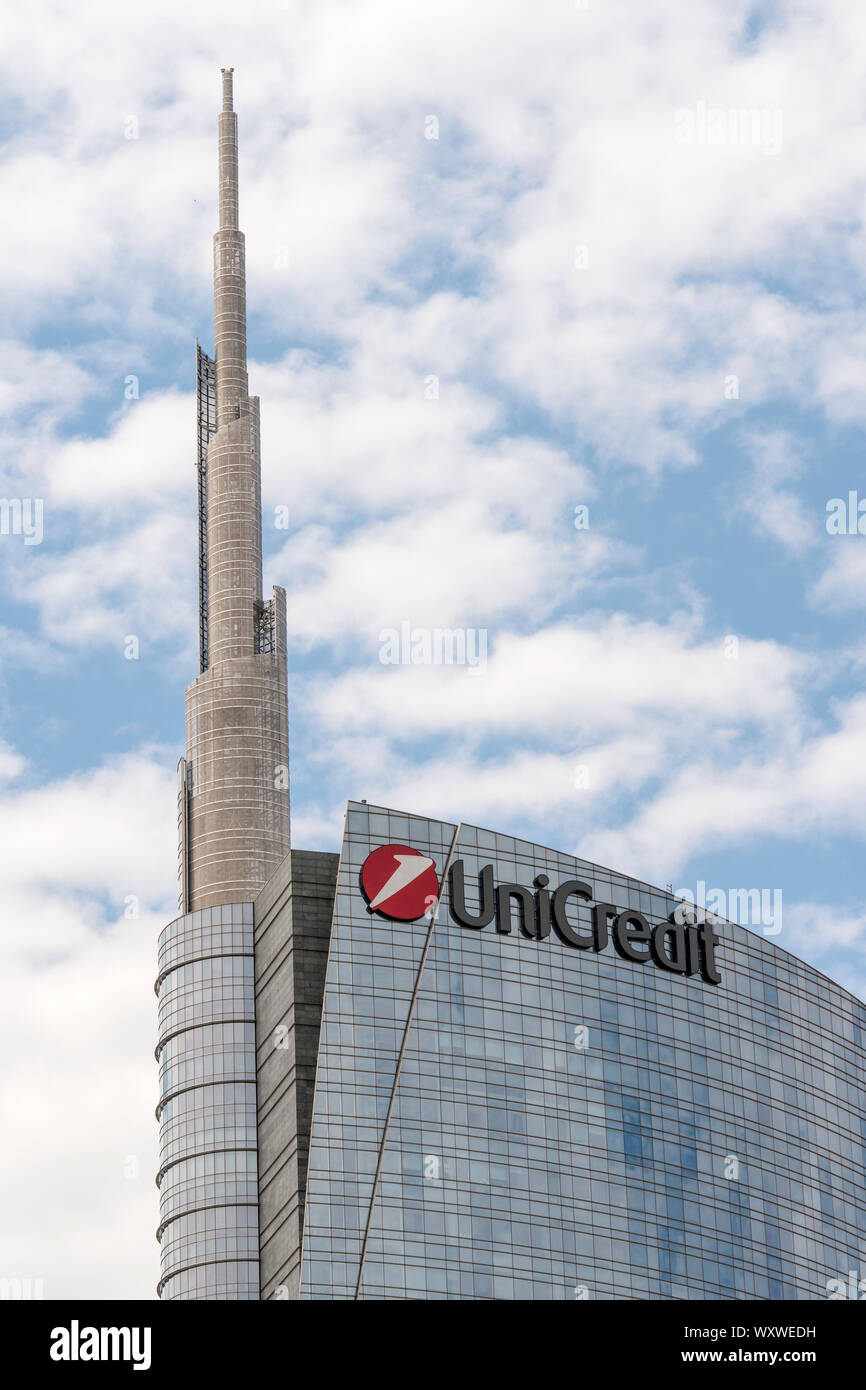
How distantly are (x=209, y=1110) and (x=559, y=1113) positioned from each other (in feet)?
89.2

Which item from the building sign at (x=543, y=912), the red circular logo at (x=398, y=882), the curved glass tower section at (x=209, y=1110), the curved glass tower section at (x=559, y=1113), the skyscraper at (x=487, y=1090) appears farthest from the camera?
the curved glass tower section at (x=209, y=1110)

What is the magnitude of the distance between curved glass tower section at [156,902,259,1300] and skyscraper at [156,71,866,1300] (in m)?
0.23

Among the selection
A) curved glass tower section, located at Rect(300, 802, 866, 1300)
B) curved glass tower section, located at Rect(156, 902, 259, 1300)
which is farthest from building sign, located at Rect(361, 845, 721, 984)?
curved glass tower section, located at Rect(156, 902, 259, 1300)

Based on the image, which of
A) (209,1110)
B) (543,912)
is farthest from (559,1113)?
(209,1110)

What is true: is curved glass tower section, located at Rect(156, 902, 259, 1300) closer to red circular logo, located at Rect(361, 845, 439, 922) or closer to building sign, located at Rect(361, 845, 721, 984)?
red circular logo, located at Rect(361, 845, 439, 922)

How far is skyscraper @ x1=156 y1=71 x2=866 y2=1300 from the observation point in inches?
5945

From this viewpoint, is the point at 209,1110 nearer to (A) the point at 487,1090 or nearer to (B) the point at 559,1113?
(A) the point at 487,1090

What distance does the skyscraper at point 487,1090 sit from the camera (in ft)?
495

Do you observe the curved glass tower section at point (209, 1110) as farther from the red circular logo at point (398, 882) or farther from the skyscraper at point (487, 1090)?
the red circular logo at point (398, 882)

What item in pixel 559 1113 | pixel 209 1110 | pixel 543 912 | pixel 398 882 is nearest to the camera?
pixel 398 882

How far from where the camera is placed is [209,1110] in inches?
6663

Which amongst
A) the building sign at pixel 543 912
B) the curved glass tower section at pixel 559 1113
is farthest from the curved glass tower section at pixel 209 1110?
the building sign at pixel 543 912

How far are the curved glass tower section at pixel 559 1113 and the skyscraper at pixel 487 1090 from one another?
0.19 metres
